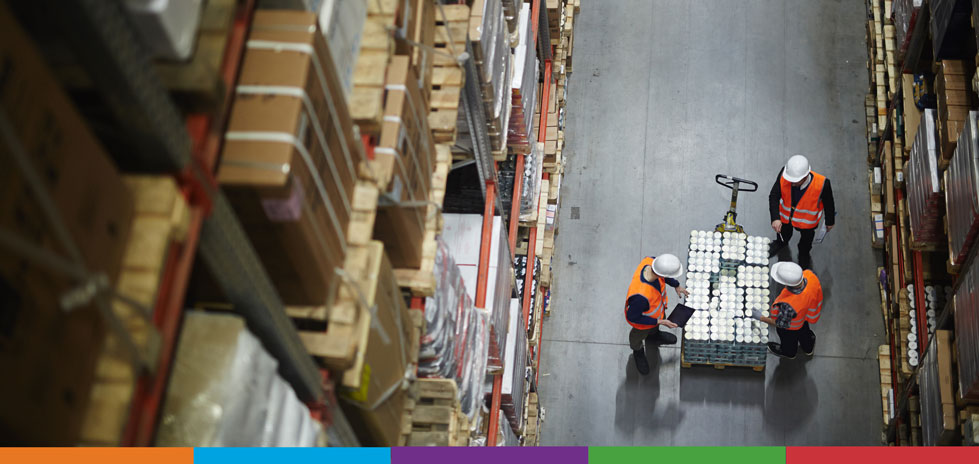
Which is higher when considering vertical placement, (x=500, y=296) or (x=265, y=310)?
(x=500, y=296)

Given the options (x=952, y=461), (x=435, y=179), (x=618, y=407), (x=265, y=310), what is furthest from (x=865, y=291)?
(x=265, y=310)

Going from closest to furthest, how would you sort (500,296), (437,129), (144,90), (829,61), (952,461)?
(144,90)
(952,461)
(437,129)
(500,296)
(829,61)

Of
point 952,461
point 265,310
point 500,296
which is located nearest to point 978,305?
point 952,461

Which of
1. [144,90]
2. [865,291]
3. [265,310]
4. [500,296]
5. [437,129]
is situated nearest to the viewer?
[144,90]

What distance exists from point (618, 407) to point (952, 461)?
18.5ft

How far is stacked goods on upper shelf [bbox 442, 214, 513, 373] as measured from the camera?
22.1 feet

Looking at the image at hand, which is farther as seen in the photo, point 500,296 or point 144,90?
point 500,296

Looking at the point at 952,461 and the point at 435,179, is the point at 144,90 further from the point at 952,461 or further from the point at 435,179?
the point at 952,461

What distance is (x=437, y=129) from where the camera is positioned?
193 inches

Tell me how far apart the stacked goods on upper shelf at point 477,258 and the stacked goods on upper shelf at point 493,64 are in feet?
1.86

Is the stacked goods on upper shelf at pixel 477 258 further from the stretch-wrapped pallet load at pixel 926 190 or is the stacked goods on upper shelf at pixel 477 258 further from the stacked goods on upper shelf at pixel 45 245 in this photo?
the stacked goods on upper shelf at pixel 45 245

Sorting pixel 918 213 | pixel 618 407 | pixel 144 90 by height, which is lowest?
pixel 618 407

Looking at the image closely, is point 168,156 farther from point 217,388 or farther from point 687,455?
point 687,455

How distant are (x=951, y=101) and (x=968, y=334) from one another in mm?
2547
